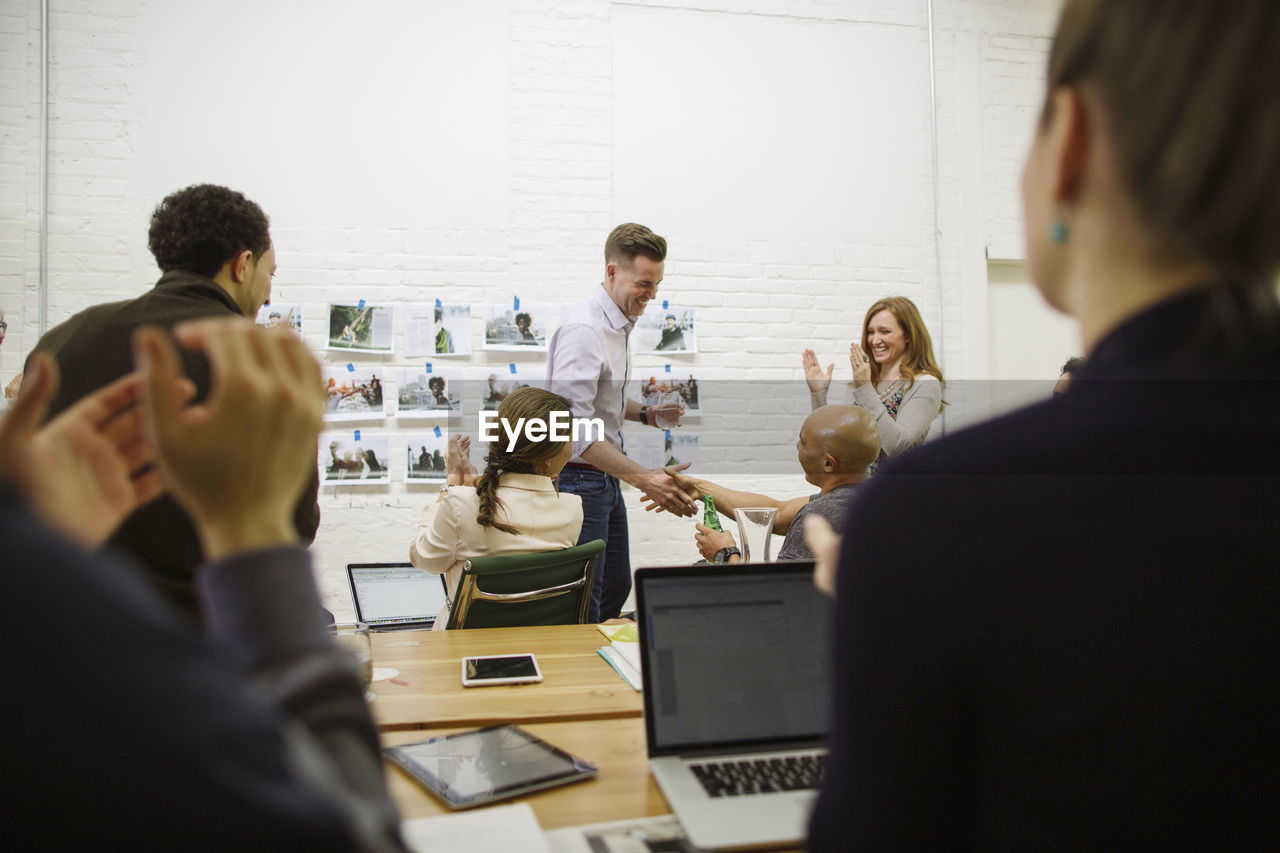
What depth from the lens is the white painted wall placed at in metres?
3.62

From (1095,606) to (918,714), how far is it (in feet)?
0.41

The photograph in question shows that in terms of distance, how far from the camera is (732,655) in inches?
44.0

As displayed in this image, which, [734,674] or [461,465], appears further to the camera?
[461,465]

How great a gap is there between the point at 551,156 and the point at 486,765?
339 cm

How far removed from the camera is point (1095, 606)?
19.6 inches

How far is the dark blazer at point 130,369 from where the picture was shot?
159 centimetres

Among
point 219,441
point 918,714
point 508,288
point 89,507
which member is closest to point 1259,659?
point 918,714

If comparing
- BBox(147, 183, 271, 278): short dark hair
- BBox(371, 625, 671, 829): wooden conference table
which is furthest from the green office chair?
BBox(147, 183, 271, 278): short dark hair

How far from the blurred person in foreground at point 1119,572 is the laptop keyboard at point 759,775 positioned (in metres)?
0.48

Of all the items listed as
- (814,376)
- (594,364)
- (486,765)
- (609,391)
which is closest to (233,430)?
(486,765)

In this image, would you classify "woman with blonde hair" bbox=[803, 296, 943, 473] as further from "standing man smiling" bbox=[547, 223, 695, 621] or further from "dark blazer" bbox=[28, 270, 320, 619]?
"dark blazer" bbox=[28, 270, 320, 619]

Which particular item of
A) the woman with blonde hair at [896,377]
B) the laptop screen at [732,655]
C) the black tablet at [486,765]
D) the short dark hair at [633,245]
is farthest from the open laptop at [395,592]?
the laptop screen at [732,655]

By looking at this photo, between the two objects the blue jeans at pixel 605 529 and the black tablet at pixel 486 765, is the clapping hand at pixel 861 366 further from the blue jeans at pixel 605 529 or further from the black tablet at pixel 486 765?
Answer: the black tablet at pixel 486 765

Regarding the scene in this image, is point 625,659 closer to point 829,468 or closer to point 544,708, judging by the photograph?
point 544,708
